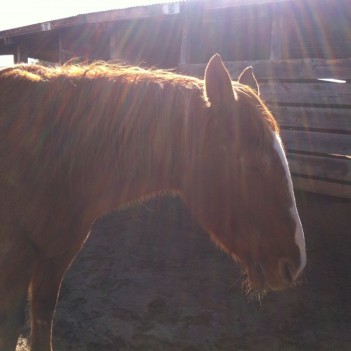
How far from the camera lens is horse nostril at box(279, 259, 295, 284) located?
1.80 meters

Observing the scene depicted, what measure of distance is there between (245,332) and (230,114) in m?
2.09

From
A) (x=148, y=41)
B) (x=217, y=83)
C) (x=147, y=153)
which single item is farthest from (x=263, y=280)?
(x=148, y=41)

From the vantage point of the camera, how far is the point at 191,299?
362cm

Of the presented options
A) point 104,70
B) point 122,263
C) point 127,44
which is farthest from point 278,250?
point 127,44

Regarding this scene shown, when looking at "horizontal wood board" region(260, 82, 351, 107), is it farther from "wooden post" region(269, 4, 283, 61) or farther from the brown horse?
the brown horse

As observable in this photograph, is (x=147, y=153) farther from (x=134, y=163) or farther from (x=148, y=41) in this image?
(x=148, y=41)

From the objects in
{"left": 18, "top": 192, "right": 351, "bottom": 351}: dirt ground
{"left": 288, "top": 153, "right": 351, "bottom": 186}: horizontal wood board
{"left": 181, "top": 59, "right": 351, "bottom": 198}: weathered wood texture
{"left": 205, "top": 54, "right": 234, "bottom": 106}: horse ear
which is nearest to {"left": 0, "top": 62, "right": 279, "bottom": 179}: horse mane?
{"left": 205, "top": 54, "right": 234, "bottom": 106}: horse ear

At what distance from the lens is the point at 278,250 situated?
5.96 ft

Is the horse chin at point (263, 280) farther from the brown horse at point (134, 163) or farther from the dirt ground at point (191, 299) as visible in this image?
the dirt ground at point (191, 299)

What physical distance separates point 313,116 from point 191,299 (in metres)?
3.00

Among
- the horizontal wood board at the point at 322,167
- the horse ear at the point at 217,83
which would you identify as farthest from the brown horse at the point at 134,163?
the horizontal wood board at the point at 322,167

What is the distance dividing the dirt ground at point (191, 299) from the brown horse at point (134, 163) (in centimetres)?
123

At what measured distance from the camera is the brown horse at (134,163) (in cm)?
182

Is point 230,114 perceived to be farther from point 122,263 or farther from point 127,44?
point 127,44
